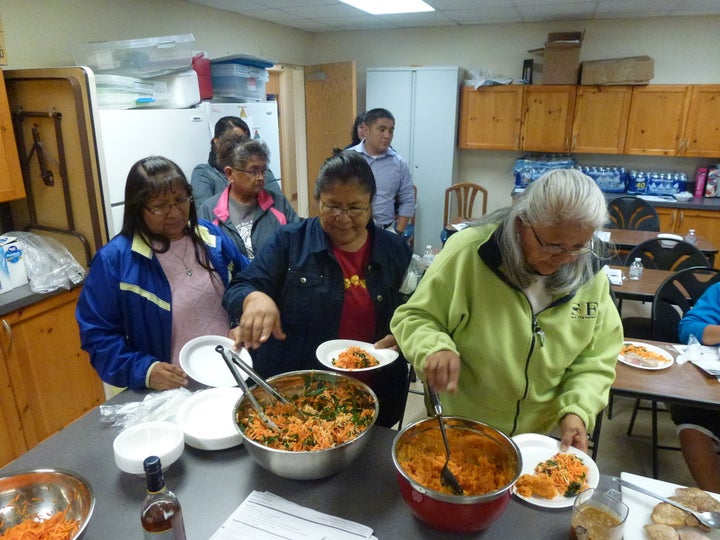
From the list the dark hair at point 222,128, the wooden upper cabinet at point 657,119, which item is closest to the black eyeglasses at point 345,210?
the dark hair at point 222,128

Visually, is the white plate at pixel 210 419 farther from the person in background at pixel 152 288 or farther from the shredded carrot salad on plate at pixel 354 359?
the shredded carrot salad on plate at pixel 354 359

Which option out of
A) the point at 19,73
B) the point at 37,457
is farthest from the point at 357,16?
the point at 37,457

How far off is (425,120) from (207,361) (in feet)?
15.4

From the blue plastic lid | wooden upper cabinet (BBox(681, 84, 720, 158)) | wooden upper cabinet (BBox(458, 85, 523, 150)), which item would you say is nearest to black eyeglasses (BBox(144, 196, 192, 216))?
the blue plastic lid

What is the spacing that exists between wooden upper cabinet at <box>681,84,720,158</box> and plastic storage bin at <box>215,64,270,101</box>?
426 centimetres

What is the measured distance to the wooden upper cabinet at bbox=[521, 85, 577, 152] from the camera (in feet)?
17.1

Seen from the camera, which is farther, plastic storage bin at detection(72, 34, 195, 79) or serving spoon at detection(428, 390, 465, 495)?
plastic storage bin at detection(72, 34, 195, 79)

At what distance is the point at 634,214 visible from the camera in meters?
4.54

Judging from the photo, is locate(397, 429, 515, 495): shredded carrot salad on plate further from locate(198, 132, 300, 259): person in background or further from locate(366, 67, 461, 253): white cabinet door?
locate(366, 67, 461, 253): white cabinet door

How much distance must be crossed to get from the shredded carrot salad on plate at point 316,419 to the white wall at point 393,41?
2812 millimetres

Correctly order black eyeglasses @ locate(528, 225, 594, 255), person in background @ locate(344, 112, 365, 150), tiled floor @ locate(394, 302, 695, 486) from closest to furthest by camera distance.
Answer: black eyeglasses @ locate(528, 225, 594, 255)
tiled floor @ locate(394, 302, 695, 486)
person in background @ locate(344, 112, 365, 150)

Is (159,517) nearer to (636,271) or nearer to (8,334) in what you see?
(8,334)

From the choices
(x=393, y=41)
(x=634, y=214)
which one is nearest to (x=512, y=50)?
(x=393, y=41)

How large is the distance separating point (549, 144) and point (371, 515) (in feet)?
17.0
